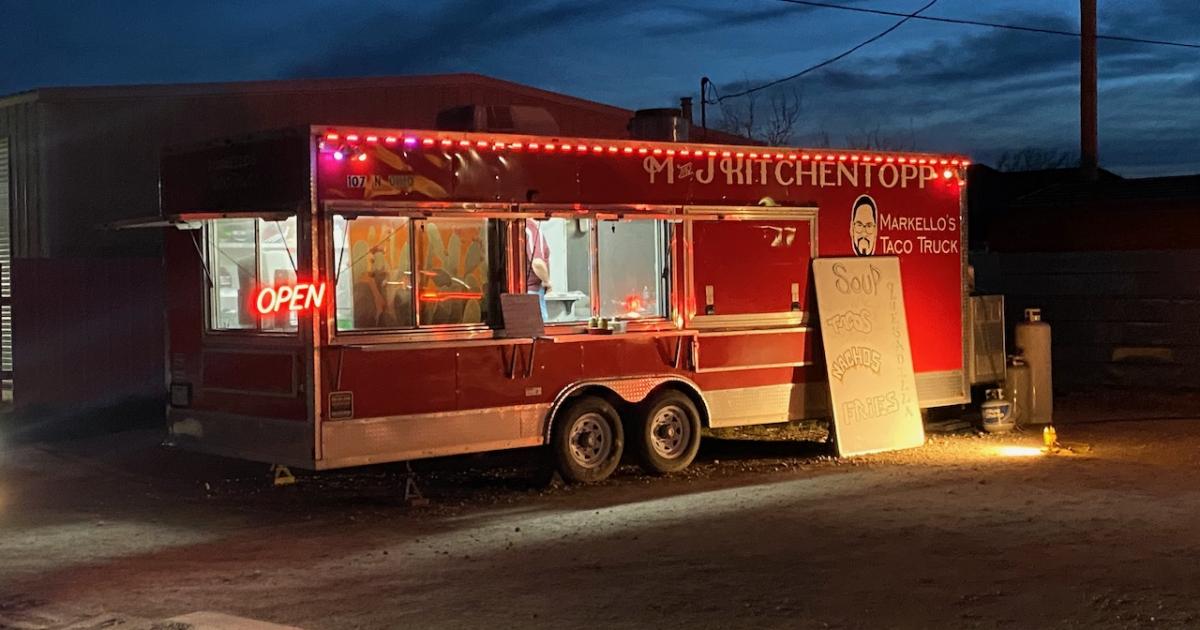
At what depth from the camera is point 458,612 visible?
261 inches

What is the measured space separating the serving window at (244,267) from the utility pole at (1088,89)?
16061 mm

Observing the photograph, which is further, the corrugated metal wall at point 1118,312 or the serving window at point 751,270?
the corrugated metal wall at point 1118,312

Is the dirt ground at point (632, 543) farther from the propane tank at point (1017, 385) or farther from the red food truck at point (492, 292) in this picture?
the propane tank at point (1017, 385)

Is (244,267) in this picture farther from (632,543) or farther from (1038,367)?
(1038,367)

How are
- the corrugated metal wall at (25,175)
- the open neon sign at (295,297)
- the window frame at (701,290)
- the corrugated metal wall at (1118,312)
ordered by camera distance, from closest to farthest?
1. the open neon sign at (295,297)
2. the window frame at (701,290)
3. the corrugated metal wall at (25,175)
4. the corrugated metal wall at (1118,312)

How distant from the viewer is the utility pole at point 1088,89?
21228mm

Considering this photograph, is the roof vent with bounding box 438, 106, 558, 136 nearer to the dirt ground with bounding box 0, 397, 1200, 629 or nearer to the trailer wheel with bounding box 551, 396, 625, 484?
the trailer wheel with bounding box 551, 396, 625, 484

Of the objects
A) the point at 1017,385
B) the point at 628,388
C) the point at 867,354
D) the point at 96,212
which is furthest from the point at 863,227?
the point at 96,212

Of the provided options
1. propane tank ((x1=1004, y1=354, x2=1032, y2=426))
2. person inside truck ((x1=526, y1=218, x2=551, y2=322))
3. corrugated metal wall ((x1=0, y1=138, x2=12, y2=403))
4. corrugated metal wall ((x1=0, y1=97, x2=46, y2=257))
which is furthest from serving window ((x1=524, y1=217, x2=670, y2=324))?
corrugated metal wall ((x1=0, y1=97, x2=46, y2=257))

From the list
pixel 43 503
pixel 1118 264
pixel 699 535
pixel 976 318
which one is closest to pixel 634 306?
pixel 699 535

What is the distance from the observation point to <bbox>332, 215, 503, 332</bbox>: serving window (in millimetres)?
9508

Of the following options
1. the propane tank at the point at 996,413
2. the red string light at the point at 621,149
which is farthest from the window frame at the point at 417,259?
the propane tank at the point at 996,413

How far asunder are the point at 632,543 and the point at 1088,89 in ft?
54.8

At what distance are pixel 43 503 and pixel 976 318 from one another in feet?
29.7
